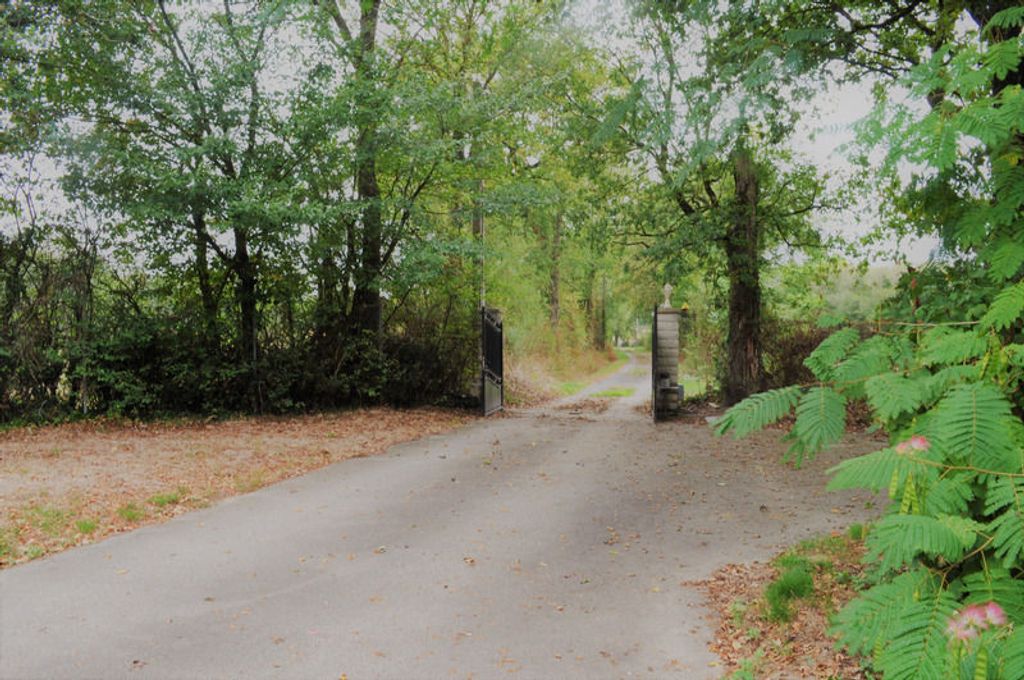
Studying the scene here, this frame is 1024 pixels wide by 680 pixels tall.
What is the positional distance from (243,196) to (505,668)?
9136mm

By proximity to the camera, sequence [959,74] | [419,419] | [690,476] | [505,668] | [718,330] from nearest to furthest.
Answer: [959,74] < [505,668] < [690,476] < [419,419] < [718,330]

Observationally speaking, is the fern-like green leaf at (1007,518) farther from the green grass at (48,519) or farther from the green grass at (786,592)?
the green grass at (48,519)

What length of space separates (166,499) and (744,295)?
11.6 metres

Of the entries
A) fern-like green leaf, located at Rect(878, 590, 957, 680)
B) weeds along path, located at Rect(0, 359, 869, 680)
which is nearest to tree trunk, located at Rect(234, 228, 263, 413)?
weeds along path, located at Rect(0, 359, 869, 680)

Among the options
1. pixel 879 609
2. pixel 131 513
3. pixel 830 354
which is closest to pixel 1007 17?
pixel 830 354

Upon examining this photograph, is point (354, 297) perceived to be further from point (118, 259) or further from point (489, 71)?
point (489, 71)

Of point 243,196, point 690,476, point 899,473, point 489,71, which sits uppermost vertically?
point 489,71

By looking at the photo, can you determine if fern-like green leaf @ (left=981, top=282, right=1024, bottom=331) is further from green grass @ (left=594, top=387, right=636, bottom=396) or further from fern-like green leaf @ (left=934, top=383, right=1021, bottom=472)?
green grass @ (left=594, top=387, right=636, bottom=396)

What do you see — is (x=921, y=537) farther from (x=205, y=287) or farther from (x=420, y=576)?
(x=205, y=287)

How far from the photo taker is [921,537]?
5.17ft

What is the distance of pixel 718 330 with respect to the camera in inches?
628

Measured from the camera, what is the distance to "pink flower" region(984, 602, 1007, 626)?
4.71 ft

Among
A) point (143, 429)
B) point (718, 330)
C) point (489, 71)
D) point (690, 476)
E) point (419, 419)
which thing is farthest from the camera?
point (489, 71)

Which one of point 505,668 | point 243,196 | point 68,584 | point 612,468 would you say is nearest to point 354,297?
point 243,196
